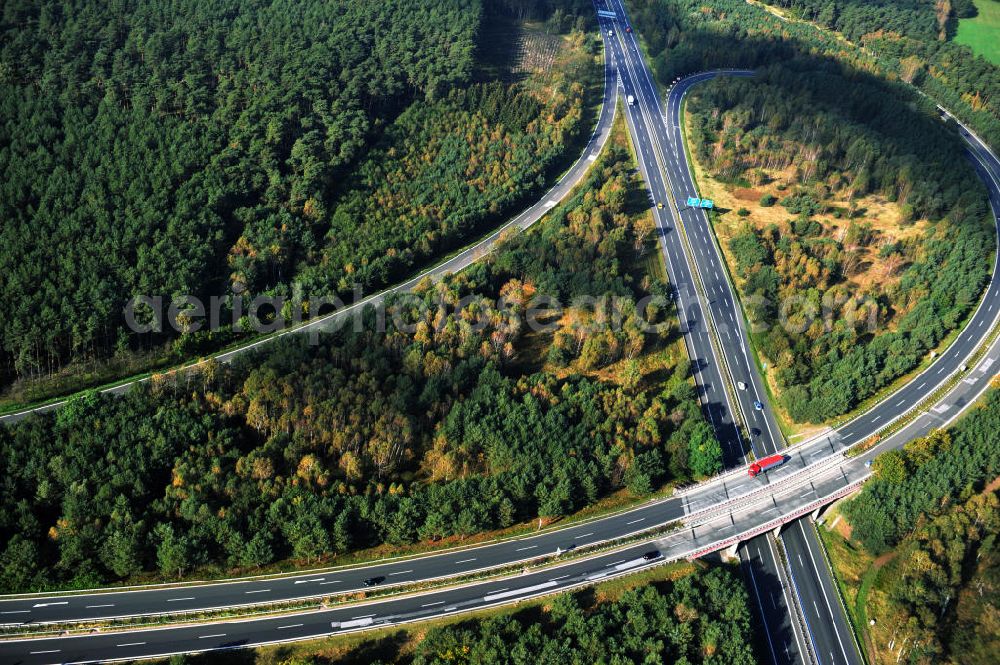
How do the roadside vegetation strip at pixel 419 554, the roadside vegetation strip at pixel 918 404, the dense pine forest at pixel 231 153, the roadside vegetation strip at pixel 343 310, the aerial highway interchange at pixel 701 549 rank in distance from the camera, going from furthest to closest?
the dense pine forest at pixel 231 153
the roadside vegetation strip at pixel 918 404
the roadside vegetation strip at pixel 343 310
the roadside vegetation strip at pixel 419 554
the aerial highway interchange at pixel 701 549

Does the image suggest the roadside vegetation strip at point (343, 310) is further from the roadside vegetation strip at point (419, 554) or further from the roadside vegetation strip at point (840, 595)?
the roadside vegetation strip at point (840, 595)

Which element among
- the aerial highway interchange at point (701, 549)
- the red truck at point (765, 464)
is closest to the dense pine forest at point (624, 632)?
the aerial highway interchange at point (701, 549)

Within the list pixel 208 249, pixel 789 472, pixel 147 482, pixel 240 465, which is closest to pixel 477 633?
pixel 240 465

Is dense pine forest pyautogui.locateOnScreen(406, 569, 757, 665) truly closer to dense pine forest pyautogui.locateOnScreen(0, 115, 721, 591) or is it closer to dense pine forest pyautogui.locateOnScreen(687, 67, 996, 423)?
dense pine forest pyautogui.locateOnScreen(0, 115, 721, 591)

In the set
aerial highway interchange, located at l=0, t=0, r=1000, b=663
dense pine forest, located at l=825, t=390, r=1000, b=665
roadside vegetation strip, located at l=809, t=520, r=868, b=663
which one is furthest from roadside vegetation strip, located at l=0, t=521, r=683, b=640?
dense pine forest, located at l=825, t=390, r=1000, b=665

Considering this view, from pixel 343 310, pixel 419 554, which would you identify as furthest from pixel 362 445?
pixel 343 310
